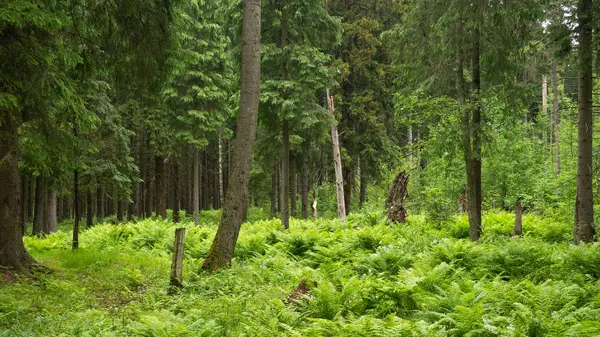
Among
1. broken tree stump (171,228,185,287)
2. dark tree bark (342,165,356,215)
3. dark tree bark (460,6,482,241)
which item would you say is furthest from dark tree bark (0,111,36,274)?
dark tree bark (342,165,356,215)

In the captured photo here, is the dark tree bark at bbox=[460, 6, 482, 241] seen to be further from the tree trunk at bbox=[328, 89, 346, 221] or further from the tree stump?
the tree trunk at bbox=[328, 89, 346, 221]

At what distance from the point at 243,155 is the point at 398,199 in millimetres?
8547

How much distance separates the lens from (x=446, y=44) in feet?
37.9

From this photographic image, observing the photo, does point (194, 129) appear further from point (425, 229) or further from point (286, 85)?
point (425, 229)

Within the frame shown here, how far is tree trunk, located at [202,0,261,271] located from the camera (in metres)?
9.45

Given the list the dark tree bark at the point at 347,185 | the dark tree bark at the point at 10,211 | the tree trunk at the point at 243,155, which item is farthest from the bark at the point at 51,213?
the tree trunk at the point at 243,155

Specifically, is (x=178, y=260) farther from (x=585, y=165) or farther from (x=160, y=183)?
(x=160, y=183)

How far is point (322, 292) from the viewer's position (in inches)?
259

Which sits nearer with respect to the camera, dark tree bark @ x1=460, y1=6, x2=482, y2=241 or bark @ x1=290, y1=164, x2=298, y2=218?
dark tree bark @ x1=460, y1=6, x2=482, y2=241

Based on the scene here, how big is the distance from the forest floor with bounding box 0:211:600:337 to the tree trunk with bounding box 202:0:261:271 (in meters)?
0.50

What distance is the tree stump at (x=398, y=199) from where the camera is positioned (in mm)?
16266

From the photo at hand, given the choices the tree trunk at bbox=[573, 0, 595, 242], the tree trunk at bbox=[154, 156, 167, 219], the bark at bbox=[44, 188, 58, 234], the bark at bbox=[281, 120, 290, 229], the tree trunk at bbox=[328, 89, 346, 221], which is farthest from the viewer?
the tree trunk at bbox=[154, 156, 167, 219]

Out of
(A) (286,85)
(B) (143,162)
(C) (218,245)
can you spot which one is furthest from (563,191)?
(B) (143,162)

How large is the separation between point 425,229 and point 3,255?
11.1 m
